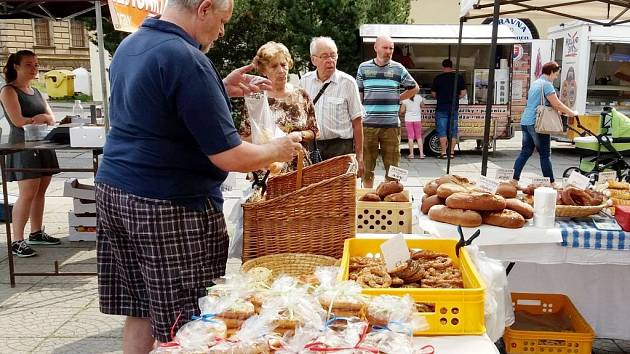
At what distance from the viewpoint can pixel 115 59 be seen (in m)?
2.15

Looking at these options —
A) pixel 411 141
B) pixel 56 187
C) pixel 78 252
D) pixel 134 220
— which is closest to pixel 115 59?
pixel 134 220

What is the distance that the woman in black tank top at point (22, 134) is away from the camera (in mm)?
5016

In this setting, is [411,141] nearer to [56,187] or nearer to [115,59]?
[56,187]

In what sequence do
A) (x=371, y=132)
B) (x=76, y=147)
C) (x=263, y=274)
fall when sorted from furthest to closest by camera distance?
1. (x=371, y=132)
2. (x=76, y=147)
3. (x=263, y=274)

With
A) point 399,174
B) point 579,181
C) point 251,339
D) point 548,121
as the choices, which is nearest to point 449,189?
point 399,174

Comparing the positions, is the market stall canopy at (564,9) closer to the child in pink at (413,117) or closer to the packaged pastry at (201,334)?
the child in pink at (413,117)

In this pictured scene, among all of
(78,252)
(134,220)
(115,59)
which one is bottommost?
(78,252)

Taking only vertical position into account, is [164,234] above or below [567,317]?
above

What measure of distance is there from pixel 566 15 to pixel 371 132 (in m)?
2.79

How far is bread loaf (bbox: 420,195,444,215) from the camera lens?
3057 millimetres

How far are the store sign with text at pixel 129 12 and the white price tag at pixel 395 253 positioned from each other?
2.53 meters

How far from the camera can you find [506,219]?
9.12 ft

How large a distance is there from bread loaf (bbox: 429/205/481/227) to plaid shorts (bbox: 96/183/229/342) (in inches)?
43.9

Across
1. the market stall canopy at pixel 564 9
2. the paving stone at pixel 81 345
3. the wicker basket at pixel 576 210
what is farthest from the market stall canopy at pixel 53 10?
the wicker basket at pixel 576 210
